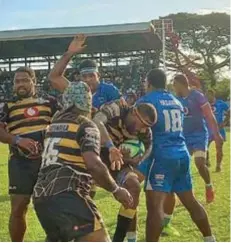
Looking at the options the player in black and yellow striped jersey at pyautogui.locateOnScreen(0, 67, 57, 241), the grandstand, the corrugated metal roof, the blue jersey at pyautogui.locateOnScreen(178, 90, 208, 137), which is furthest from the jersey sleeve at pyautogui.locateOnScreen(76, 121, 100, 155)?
the grandstand

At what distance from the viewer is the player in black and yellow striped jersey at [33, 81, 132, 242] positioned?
414cm

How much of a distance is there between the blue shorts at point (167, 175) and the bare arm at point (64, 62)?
1174 mm

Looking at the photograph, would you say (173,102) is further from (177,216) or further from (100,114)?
(177,216)

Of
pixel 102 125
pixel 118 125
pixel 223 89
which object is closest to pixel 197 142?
pixel 118 125

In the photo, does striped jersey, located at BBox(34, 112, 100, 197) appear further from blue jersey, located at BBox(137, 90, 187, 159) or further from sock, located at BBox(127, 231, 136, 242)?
sock, located at BBox(127, 231, 136, 242)

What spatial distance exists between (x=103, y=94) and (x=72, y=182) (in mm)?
3076

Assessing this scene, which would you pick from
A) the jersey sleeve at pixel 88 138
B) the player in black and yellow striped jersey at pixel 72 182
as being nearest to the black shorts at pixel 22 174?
the player in black and yellow striped jersey at pixel 72 182

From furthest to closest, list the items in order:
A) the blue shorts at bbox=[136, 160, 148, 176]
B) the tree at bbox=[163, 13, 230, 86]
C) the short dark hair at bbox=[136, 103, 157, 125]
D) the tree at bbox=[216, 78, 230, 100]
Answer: the tree at bbox=[163, 13, 230, 86]
the tree at bbox=[216, 78, 230, 100]
the blue shorts at bbox=[136, 160, 148, 176]
the short dark hair at bbox=[136, 103, 157, 125]

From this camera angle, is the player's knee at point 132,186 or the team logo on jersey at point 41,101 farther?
the team logo on jersey at point 41,101

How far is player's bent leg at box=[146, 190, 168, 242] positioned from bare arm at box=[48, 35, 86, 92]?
138cm

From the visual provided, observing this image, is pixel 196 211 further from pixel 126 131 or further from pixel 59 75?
pixel 59 75

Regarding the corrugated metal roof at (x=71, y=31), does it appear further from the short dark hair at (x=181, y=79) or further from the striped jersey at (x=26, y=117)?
the striped jersey at (x=26, y=117)

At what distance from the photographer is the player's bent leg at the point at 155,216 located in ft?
19.4

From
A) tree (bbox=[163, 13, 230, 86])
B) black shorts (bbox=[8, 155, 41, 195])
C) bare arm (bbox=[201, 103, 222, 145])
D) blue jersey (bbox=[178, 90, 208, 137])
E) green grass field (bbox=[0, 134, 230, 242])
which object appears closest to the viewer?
black shorts (bbox=[8, 155, 41, 195])
